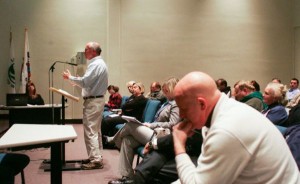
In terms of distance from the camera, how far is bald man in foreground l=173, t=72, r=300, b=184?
1243 millimetres

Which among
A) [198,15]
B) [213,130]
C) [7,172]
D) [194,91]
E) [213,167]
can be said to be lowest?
[7,172]

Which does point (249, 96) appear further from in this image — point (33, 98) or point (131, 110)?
point (33, 98)

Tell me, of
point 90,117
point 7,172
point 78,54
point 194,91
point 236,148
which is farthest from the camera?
point 78,54

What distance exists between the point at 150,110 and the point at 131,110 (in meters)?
0.60

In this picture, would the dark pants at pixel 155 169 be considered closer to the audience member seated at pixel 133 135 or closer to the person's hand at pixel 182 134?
the audience member seated at pixel 133 135

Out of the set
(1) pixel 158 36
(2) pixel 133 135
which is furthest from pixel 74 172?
(1) pixel 158 36

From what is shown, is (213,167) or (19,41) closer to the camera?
(213,167)

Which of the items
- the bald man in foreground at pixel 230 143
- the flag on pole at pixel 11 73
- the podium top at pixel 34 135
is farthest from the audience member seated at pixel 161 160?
the flag on pole at pixel 11 73

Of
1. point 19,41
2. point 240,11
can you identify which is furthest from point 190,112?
point 240,11

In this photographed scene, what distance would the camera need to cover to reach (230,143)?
1232mm

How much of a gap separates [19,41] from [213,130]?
364 inches

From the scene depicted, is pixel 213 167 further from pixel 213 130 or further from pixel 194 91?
pixel 194 91

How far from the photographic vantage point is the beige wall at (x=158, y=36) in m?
9.74

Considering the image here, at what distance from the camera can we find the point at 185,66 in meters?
10.5
